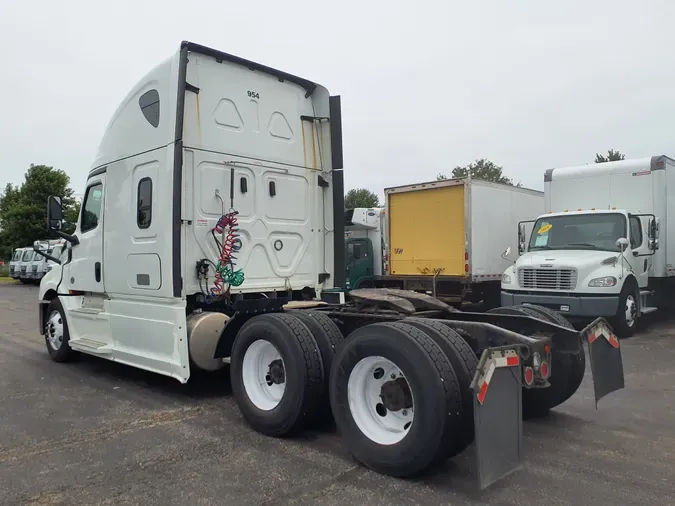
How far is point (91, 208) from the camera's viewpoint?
727 centimetres

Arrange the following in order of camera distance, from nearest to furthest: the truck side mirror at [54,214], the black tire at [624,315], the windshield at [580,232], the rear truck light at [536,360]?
the rear truck light at [536,360], the truck side mirror at [54,214], the black tire at [624,315], the windshield at [580,232]

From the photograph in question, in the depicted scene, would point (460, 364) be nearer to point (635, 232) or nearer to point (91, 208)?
point (91, 208)

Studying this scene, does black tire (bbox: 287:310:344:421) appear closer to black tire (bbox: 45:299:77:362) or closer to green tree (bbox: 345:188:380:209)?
black tire (bbox: 45:299:77:362)

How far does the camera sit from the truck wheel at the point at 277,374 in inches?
178

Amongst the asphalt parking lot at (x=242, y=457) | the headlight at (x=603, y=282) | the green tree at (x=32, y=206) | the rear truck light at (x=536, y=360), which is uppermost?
the green tree at (x=32, y=206)

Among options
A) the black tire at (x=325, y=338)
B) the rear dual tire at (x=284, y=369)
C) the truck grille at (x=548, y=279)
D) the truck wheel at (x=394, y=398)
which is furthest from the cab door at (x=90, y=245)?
the truck grille at (x=548, y=279)

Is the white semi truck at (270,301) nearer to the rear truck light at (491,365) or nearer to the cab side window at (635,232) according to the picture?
the rear truck light at (491,365)

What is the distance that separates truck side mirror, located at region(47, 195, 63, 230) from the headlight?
8.64 meters

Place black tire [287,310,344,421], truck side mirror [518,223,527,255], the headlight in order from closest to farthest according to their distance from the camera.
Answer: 1. black tire [287,310,344,421]
2. the headlight
3. truck side mirror [518,223,527,255]

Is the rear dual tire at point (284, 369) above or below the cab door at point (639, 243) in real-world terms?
below

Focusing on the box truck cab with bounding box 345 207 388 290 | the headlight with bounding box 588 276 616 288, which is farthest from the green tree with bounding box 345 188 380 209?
the headlight with bounding box 588 276 616 288

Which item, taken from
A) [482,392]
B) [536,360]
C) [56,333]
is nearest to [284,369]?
[482,392]

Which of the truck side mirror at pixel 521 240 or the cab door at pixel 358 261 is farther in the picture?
the cab door at pixel 358 261

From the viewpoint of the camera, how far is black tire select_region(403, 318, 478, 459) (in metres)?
3.53
